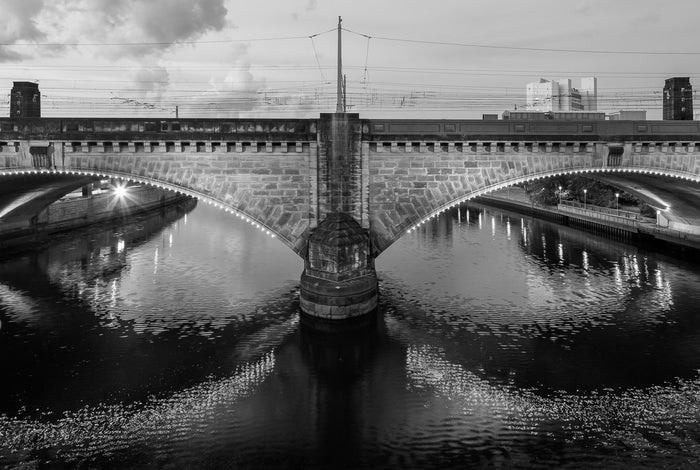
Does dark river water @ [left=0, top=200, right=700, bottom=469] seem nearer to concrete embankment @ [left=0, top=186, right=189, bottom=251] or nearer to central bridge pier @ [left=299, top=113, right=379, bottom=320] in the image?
central bridge pier @ [left=299, top=113, right=379, bottom=320]

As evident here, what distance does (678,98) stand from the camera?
108ft

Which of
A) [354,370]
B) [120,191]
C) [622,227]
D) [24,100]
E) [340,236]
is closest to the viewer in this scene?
[354,370]

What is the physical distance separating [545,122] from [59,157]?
2816 centimetres

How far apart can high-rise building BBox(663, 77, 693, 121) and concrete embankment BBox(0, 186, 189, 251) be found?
56.7 meters

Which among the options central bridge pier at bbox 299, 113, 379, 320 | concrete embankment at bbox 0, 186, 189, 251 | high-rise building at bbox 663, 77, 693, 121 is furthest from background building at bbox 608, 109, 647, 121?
concrete embankment at bbox 0, 186, 189, 251

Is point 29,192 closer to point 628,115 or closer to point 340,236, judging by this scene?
point 340,236

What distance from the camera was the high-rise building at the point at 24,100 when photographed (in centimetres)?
3080

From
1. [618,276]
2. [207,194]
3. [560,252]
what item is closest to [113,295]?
[207,194]

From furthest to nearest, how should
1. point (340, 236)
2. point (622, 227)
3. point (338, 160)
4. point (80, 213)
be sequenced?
point (80, 213) → point (622, 227) → point (338, 160) → point (340, 236)

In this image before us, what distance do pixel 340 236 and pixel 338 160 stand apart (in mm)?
4692

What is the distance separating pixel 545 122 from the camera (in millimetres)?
28375

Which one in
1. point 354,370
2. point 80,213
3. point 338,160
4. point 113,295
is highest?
point 338,160

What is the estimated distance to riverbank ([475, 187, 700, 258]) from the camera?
43.6 m

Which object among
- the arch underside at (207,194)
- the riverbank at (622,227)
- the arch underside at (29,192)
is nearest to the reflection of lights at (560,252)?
the riverbank at (622,227)
